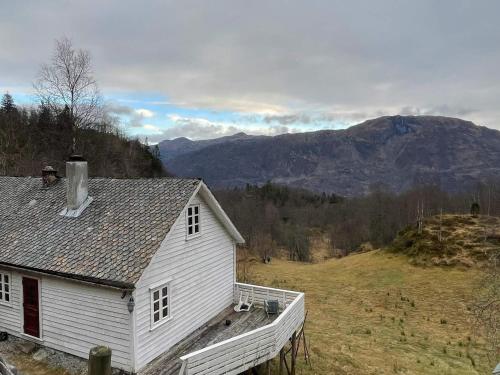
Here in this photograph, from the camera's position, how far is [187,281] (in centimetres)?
1447

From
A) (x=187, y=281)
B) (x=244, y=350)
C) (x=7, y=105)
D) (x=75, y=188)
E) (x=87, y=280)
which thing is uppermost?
(x=7, y=105)

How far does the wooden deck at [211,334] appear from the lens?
12.0 metres

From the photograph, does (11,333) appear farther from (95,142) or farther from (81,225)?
(95,142)

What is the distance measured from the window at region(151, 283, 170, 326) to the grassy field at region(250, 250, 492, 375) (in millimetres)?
6840

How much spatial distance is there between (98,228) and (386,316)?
70.0 feet

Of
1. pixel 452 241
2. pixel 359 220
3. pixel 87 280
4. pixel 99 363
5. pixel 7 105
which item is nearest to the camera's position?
pixel 99 363

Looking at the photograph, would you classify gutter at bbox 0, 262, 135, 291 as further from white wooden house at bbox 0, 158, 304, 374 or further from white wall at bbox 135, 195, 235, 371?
white wall at bbox 135, 195, 235, 371

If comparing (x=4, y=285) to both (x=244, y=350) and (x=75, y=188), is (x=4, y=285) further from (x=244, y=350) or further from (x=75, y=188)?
(x=244, y=350)

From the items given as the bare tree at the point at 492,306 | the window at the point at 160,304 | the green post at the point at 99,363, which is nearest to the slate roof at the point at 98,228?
the window at the point at 160,304

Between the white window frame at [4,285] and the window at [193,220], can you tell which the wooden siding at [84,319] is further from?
the window at [193,220]

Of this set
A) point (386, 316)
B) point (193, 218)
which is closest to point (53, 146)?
point (193, 218)

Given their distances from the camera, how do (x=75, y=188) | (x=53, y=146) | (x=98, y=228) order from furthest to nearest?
(x=53, y=146) < (x=75, y=188) < (x=98, y=228)

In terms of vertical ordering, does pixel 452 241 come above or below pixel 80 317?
below

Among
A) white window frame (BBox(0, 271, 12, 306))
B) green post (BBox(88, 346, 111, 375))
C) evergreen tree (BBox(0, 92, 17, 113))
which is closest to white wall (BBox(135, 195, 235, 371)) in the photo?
white window frame (BBox(0, 271, 12, 306))
